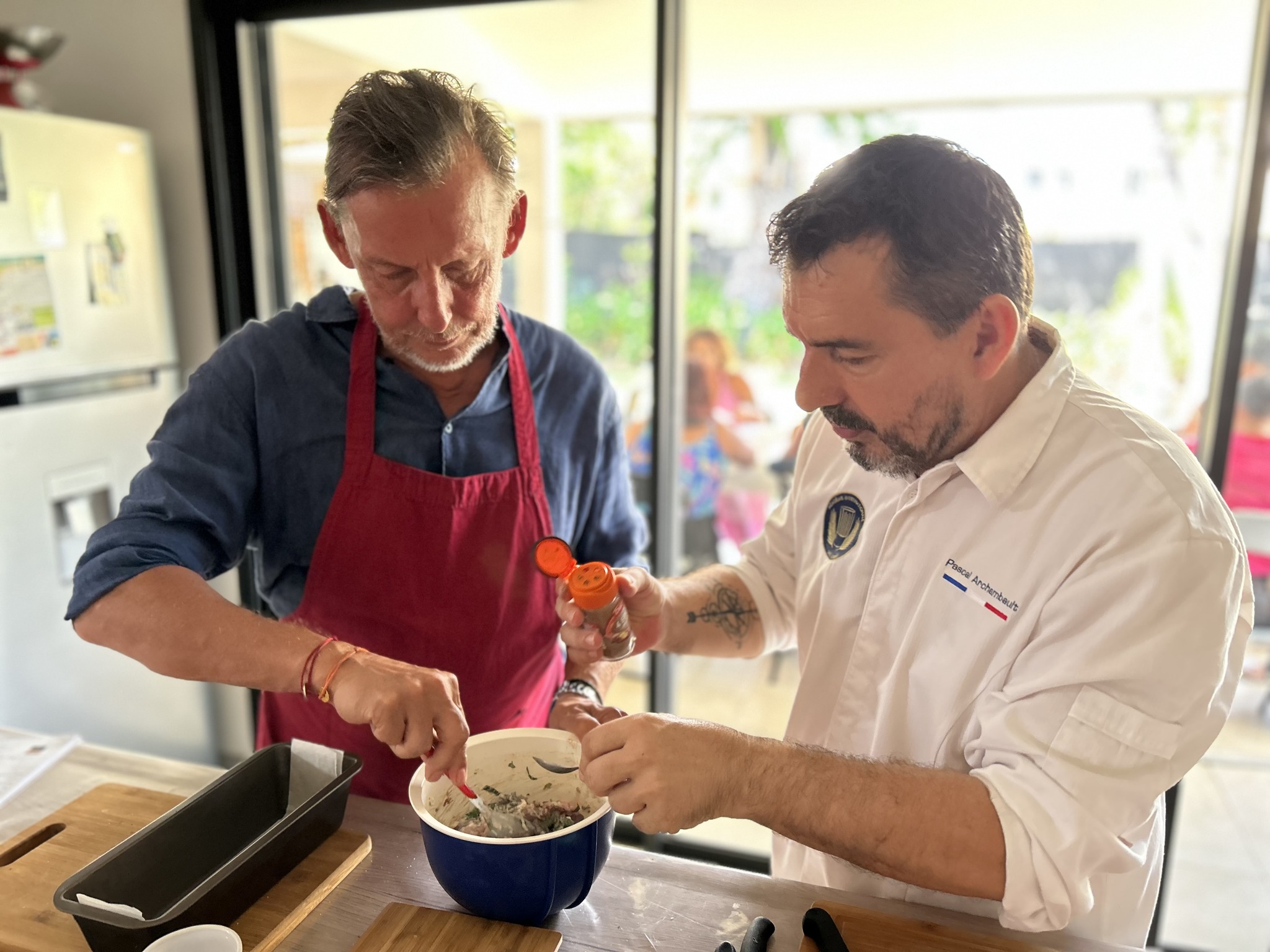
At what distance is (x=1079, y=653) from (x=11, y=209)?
248 cm

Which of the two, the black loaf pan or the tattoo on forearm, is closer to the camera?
the black loaf pan

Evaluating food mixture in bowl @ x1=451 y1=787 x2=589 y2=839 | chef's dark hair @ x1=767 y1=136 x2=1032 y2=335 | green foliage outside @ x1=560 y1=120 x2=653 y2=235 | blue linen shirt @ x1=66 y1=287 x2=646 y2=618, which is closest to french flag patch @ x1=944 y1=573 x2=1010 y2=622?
chef's dark hair @ x1=767 y1=136 x2=1032 y2=335

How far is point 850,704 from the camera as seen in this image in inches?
47.8

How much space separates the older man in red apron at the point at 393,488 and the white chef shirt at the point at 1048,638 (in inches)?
15.2

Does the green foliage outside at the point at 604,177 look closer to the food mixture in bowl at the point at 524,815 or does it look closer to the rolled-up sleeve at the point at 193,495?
the rolled-up sleeve at the point at 193,495

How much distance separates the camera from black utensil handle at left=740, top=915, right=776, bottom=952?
928mm

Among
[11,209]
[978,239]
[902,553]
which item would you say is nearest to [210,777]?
[902,553]

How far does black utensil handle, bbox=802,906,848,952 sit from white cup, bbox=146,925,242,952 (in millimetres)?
575

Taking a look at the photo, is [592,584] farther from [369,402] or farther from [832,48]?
[832,48]

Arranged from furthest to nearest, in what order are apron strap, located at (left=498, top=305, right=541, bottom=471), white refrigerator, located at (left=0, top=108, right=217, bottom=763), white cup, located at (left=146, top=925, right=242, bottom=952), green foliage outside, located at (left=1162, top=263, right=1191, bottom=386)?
green foliage outside, located at (left=1162, top=263, right=1191, bottom=386) < white refrigerator, located at (left=0, top=108, right=217, bottom=763) < apron strap, located at (left=498, top=305, right=541, bottom=471) < white cup, located at (left=146, top=925, right=242, bottom=952)

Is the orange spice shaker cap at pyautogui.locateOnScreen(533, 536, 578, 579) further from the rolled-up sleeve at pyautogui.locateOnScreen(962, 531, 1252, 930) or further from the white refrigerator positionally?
the white refrigerator

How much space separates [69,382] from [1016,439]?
237 centimetres

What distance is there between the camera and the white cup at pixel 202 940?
860 mm

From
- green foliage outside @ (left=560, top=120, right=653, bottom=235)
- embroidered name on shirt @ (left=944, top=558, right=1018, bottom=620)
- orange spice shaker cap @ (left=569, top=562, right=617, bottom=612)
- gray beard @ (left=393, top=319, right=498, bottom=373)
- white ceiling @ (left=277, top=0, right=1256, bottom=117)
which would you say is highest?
white ceiling @ (left=277, top=0, right=1256, bottom=117)
